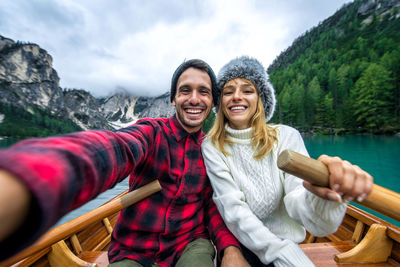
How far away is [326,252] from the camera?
188 centimetres

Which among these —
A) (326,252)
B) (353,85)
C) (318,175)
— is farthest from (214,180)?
(353,85)

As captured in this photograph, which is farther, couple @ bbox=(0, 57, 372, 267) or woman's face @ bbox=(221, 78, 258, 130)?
woman's face @ bbox=(221, 78, 258, 130)

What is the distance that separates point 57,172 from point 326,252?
243 cm

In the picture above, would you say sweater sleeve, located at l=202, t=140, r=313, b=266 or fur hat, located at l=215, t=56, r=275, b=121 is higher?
fur hat, located at l=215, t=56, r=275, b=121

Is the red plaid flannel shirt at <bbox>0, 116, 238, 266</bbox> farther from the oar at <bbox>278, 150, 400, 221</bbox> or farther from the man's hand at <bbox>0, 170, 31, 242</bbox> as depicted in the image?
the oar at <bbox>278, 150, 400, 221</bbox>

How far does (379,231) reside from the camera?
186 cm

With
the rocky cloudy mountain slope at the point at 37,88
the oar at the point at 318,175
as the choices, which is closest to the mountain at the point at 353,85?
the oar at the point at 318,175

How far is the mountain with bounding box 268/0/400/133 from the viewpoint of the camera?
3238 cm

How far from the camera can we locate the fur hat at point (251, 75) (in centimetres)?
182

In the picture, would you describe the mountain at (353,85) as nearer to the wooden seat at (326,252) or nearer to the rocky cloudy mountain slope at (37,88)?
the wooden seat at (326,252)

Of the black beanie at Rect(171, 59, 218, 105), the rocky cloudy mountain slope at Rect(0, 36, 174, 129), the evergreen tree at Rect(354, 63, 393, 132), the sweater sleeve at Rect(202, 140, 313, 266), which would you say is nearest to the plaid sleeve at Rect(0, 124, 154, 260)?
the sweater sleeve at Rect(202, 140, 313, 266)

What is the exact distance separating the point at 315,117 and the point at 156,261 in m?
46.4

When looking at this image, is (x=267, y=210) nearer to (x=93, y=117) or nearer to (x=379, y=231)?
(x=379, y=231)

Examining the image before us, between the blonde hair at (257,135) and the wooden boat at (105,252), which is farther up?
the blonde hair at (257,135)
